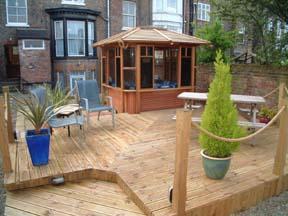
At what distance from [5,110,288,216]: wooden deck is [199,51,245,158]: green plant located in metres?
0.49

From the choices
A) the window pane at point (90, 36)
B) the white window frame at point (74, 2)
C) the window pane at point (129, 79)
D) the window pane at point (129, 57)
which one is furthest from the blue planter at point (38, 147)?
the white window frame at point (74, 2)

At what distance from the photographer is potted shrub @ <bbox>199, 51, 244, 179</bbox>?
3.05 m

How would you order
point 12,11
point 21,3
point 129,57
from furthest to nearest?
point 21,3
point 12,11
point 129,57

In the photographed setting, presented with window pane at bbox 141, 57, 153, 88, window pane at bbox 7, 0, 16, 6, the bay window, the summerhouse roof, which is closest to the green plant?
the summerhouse roof

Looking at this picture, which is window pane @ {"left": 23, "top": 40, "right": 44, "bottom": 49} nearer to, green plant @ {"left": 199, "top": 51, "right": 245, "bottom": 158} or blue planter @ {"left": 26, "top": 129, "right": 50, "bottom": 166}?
blue planter @ {"left": 26, "top": 129, "right": 50, "bottom": 166}

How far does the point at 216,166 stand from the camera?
3.17m

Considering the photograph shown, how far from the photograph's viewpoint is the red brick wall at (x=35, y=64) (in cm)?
1273

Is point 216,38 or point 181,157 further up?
point 216,38

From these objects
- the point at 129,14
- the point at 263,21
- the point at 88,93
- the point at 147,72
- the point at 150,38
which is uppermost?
the point at 129,14

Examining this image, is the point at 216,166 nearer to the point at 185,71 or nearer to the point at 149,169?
the point at 149,169

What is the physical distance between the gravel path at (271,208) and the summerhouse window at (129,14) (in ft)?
47.4

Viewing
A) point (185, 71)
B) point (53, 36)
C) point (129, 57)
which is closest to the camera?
point (129, 57)

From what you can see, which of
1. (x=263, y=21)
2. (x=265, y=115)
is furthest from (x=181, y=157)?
(x=263, y=21)

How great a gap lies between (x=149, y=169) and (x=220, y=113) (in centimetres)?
128
